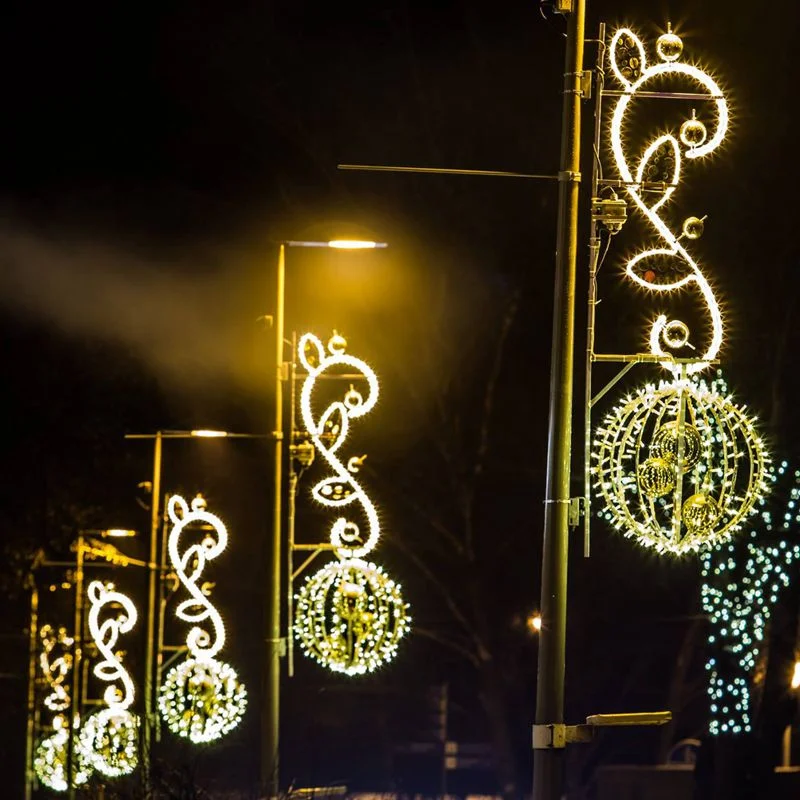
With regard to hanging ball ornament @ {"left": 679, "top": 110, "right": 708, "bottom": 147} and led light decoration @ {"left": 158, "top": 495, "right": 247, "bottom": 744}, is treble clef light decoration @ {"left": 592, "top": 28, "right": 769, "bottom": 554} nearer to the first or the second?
hanging ball ornament @ {"left": 679, "top": 110, "right": 708, "bottom": 147}

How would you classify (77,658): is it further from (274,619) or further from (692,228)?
(692,228)

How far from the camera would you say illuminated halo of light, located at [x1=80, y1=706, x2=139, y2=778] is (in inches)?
999

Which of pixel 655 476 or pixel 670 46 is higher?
pixel 670 46

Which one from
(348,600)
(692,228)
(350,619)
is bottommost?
(350,619)

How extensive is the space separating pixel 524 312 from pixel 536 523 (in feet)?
17.1

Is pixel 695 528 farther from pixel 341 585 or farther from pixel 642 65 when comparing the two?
pixel 341 585

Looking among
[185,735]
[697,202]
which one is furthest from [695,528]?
[697,202]

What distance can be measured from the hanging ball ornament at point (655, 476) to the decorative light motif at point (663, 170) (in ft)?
2.06

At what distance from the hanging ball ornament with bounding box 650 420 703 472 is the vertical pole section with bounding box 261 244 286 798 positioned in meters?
6.98

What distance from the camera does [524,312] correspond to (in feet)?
114

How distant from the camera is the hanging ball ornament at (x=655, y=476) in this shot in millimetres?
13969

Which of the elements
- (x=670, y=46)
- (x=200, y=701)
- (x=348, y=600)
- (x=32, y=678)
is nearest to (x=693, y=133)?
(x=670, y=46)

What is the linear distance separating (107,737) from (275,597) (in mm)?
6309

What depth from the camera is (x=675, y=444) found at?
46.1 ft
